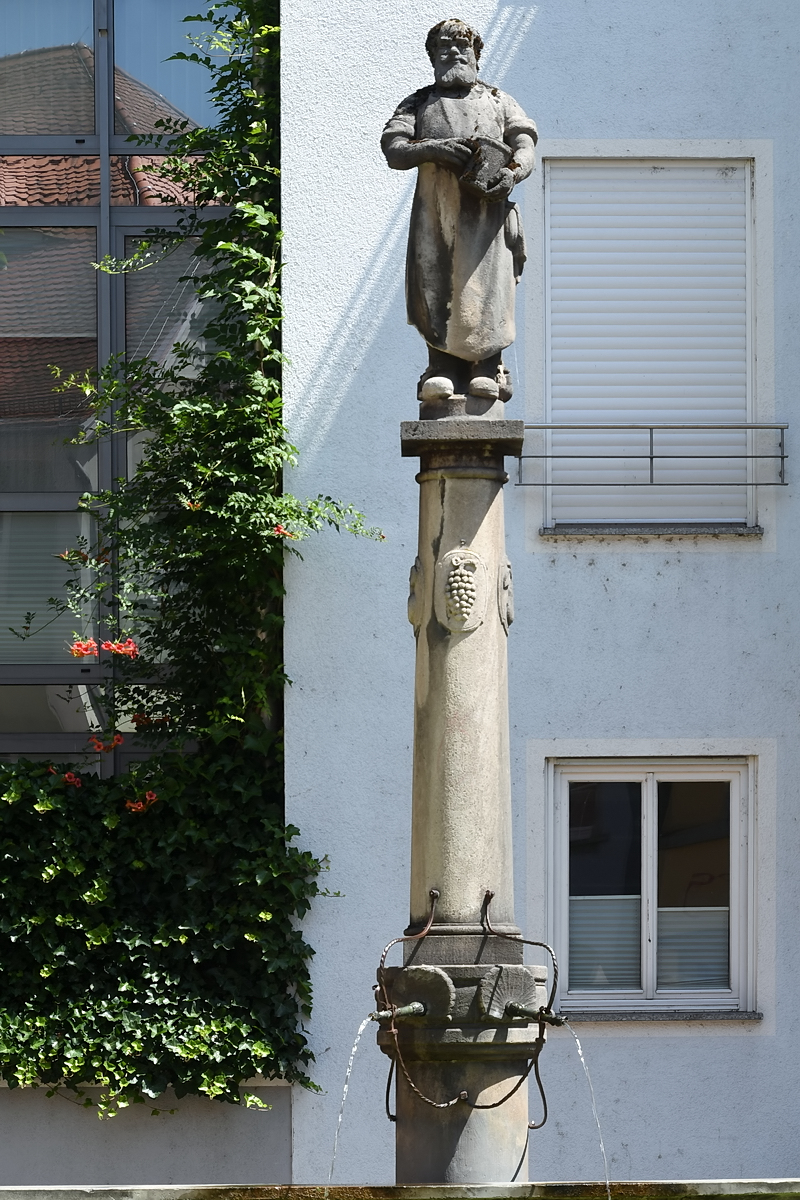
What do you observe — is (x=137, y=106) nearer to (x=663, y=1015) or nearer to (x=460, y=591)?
(x=460, y=591)

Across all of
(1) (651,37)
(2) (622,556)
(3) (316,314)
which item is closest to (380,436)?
(3) (316,314)

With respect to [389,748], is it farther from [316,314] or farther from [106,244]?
[106,244]

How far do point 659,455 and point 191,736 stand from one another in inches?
120

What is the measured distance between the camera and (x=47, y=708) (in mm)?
9594

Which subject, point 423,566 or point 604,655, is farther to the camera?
point 604,655

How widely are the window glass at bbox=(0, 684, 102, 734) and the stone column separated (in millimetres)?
4240

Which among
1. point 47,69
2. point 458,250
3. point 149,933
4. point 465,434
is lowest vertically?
point 149,933

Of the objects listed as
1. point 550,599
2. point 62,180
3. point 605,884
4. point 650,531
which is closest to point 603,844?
point 605,884

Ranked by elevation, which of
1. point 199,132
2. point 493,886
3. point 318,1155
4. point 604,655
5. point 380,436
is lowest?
point 318,1155

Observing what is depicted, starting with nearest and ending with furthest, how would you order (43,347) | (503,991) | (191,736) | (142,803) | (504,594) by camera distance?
(503,991)
(504,594)
(142,803)
(191,736)
(43,347)

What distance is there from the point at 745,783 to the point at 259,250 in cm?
401

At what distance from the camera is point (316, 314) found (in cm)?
920

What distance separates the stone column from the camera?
5445mm

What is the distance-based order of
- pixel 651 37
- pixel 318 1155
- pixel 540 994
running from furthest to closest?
1. pixel 651 37
2. pixel 318 1155
3. pixel 540 994
